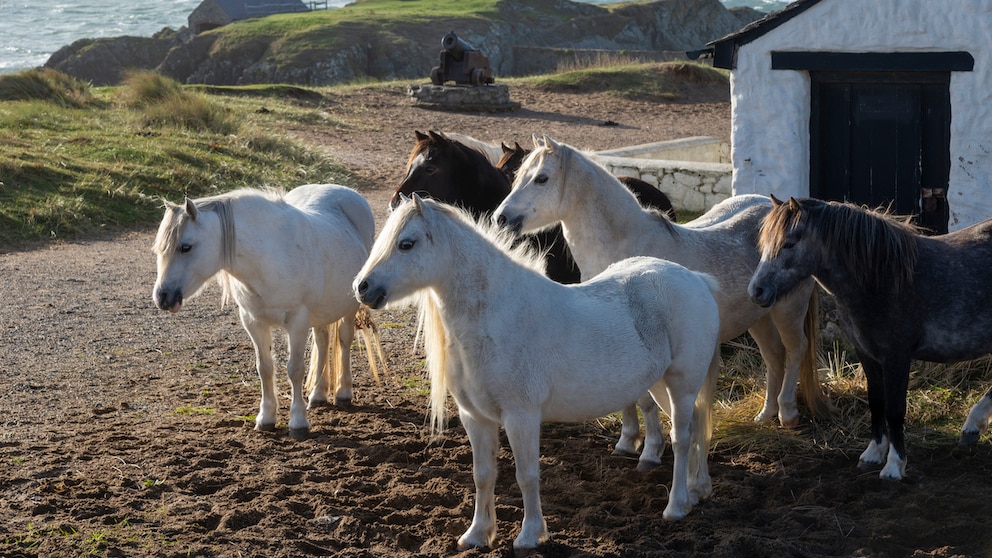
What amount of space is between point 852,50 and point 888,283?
3.41m

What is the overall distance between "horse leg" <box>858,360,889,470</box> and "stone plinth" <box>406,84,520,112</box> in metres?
18.4

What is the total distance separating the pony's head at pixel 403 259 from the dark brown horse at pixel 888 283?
1.74 meters

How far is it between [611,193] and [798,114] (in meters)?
3.15

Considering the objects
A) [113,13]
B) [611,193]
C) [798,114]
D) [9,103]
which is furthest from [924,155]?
[113,13]

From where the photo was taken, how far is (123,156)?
1526 centimetres

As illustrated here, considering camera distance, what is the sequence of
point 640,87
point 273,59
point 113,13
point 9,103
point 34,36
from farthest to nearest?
1. point 113,13
2. point 34,36
3. point 273,59
4. point 640,87
5. point 9,103

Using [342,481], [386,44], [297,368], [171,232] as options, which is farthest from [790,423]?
[386,44]

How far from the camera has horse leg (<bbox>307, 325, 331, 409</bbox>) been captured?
6953mm

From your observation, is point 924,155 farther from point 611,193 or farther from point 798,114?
point 611,193

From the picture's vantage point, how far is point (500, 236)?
15.8ft

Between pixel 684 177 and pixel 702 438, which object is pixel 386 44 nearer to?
pixel 684 177

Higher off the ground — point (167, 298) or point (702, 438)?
point (167, 298)

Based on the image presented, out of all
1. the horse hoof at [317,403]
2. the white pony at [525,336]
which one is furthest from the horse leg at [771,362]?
the horse hoof at [317,403]

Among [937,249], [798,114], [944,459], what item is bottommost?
[944,459]
